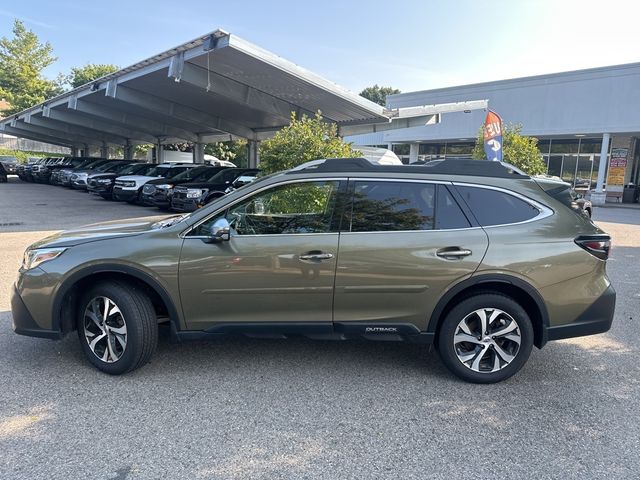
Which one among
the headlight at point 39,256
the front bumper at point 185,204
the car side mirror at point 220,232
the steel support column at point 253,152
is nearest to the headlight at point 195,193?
the front bumper at point 185,204

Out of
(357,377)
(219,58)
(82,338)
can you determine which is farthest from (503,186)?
(219,58)

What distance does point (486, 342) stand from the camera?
12.4 ft

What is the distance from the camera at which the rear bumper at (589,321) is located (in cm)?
375

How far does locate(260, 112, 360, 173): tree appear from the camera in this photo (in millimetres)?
9344

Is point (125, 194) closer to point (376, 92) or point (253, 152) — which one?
point (253, 152)

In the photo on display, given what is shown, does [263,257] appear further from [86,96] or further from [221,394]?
[86,96]

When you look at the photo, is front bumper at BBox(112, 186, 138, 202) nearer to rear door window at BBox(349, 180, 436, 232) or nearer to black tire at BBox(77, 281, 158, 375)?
black tire at BBox(77, 281, 158, 375)

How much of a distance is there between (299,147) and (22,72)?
5407cm

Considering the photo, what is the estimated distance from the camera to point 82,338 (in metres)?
3.92

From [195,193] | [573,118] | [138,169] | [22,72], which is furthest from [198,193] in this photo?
[22,72]

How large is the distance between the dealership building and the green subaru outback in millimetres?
21899

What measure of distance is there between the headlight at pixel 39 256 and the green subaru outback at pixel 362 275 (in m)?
0.01

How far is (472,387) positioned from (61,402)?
10.2ft

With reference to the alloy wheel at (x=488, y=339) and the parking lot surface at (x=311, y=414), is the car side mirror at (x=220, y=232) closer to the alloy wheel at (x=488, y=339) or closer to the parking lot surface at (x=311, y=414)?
the parking lot surface at (x=311, y=414)
